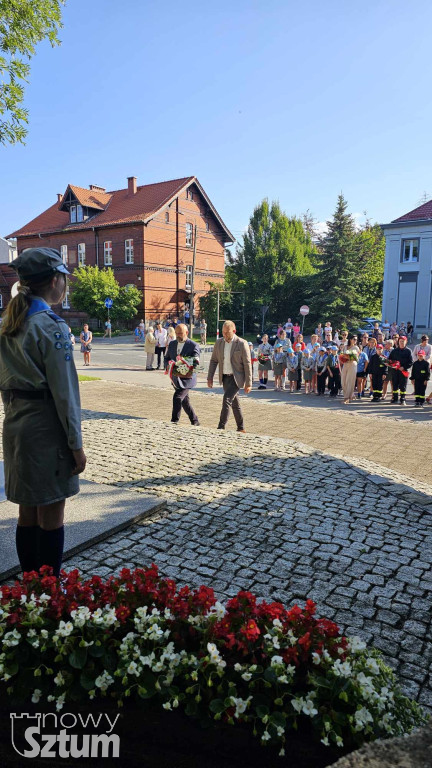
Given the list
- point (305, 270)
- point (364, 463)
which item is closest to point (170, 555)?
point (364, 463)

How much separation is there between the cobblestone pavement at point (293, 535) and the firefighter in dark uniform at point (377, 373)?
321 inches

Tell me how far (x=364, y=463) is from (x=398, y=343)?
912 cm

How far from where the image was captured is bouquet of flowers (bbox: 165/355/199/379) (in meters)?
9.60

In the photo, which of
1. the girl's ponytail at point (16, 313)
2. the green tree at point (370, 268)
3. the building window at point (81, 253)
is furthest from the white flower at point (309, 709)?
the building window at point (81, 253)

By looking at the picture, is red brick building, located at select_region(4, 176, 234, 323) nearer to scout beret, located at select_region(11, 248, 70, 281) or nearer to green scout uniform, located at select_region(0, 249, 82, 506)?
scout beret, located at select_region(11, 248, 70, 281)

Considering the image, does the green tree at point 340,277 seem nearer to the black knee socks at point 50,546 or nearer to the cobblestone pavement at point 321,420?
the cobblestone pavement at point 321,420

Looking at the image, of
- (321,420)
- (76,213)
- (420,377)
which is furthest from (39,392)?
(76,213)

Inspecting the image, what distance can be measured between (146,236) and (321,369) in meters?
32.8

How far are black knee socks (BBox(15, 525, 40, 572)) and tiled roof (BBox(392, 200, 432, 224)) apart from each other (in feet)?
143

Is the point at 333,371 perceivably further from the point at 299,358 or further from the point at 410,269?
the point at 410,269

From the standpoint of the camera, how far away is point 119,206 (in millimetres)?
49688

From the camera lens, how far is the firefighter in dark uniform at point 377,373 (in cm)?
1538

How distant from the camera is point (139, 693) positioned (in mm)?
2113

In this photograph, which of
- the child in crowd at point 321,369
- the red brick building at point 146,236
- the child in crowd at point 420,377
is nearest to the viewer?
the child in crowd at point 420,377
